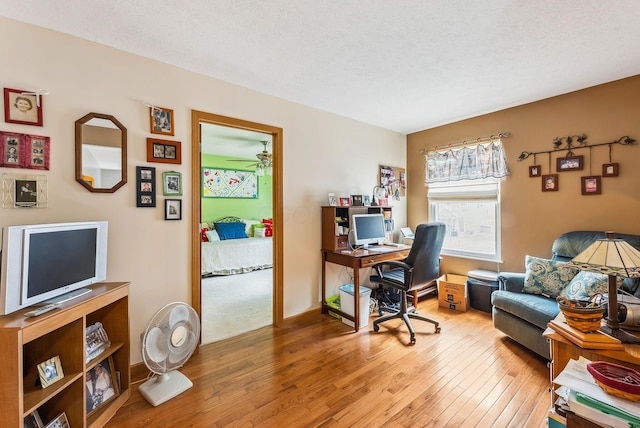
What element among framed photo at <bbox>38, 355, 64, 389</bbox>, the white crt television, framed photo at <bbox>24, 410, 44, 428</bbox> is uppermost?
the white crt television

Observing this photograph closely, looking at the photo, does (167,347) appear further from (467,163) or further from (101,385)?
(467,163)

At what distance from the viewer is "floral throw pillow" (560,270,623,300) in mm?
1955

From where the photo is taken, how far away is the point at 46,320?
1228 millimetres

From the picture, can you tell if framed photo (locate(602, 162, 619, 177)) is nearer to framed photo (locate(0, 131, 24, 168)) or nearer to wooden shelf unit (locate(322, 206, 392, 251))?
wooden shelf unit (locate(322, 206, 392, 251))

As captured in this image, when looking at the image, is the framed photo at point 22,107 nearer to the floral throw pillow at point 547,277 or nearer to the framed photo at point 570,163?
the floral throw pillow at point 547,277

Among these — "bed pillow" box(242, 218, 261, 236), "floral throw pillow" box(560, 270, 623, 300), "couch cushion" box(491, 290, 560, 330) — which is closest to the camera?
"floral throw pillow" box(560, 270, 623, 300)

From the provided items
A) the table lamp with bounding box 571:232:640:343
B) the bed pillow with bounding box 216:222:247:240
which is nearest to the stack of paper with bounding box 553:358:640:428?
the table lamp with bounding box 571:232:640:343

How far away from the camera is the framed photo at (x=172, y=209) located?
2152 mm

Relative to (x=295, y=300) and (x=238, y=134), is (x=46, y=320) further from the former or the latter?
(x=238, y=134)

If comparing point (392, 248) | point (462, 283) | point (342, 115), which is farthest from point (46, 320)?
point (462, 283)

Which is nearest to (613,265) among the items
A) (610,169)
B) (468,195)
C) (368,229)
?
(610,169)

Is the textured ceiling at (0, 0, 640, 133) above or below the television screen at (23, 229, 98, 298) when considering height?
above

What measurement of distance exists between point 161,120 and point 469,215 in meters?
3.67

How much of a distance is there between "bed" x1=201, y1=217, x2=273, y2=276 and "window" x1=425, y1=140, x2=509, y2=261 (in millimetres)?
3102
